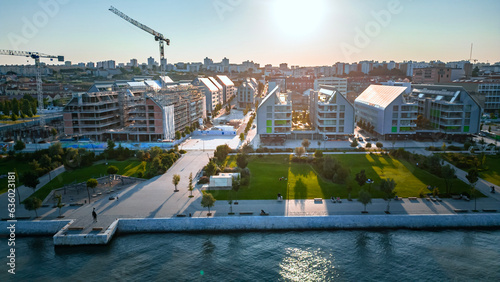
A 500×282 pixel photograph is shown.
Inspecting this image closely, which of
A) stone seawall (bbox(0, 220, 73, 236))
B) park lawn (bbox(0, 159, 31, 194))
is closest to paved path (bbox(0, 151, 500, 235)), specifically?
stone seawall (bbox(0, 220, 73, 236))

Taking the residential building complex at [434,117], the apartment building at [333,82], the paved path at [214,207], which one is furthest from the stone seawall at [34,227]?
the apartment building at [333,82]

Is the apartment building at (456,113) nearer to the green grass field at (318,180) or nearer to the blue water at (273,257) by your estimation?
the green grass field at (318,180)

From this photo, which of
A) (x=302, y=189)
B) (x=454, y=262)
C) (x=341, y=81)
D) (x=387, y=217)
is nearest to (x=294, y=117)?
(x=341, y=81)

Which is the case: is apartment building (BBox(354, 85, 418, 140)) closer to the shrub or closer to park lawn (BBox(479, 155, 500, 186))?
park lawn (BBox(479, 155, 500, 186))

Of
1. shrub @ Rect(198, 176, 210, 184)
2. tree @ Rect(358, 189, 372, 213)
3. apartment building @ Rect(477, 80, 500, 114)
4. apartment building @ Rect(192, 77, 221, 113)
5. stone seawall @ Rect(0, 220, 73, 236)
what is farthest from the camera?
apartment building @ Rect(192, 77, 221, 113)

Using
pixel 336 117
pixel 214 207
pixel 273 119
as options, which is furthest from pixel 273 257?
pixel 336 117

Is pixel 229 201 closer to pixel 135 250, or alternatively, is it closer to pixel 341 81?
pixel 135 250
